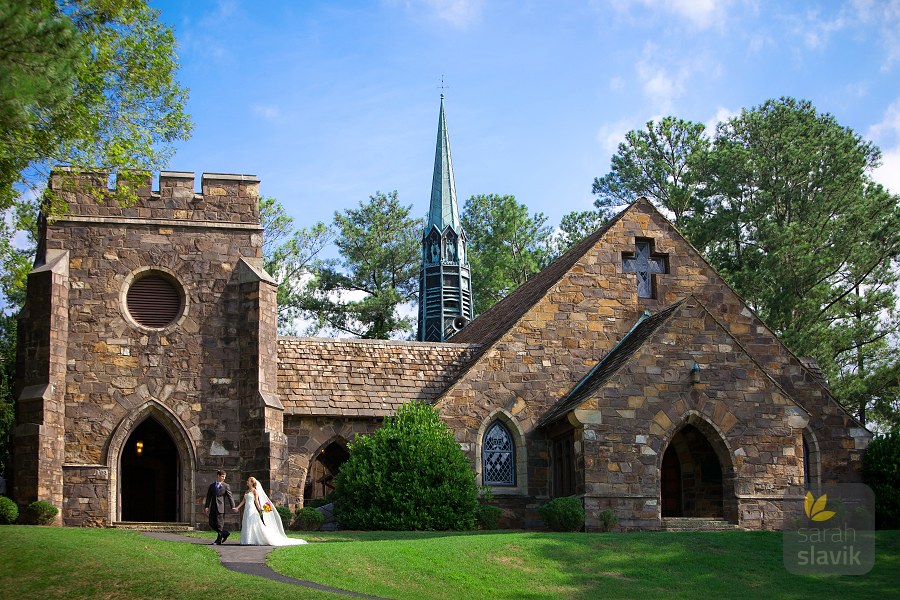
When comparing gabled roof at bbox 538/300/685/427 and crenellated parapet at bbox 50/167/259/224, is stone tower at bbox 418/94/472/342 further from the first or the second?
crenellated parapet at bbox 50/167/259/224

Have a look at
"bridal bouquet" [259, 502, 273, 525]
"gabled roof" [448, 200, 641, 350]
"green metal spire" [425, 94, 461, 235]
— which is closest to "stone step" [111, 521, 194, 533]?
"bridal bouquet" [259, 502, 273, 525]

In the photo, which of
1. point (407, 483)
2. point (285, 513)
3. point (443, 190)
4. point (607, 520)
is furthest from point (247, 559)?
point (443, 190)

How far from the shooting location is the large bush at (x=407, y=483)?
25.0 metres

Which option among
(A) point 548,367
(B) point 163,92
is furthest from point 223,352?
(A) point 548,367

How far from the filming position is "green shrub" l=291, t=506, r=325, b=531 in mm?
25781

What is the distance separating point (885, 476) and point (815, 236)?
47.4 feet

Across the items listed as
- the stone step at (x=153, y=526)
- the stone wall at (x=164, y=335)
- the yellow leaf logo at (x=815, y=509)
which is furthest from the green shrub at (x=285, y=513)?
→ the yellow leaf logo at (x=815, y=509)

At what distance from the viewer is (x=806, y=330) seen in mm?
38219

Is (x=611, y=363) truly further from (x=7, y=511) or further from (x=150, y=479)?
(x=7, y=511)

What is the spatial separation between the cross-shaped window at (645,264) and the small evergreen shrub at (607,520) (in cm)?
750

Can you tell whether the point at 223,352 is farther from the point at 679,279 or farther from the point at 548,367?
the point at 679,279

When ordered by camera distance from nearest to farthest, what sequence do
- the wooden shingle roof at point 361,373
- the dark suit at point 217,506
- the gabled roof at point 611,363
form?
1. the dark suit at point 217,506
2. the gabled roof at point 611,363
3. the wooden shingle roof at point 361,373

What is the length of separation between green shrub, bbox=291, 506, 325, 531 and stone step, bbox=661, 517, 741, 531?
25.2 feet

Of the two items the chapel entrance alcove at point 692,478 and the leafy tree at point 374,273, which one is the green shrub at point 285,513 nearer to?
the chapel entrance alcove at point 692,478
